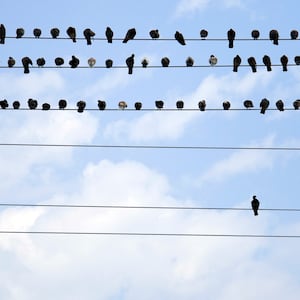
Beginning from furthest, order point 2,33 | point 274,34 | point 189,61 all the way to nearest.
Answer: point 189,61 < point 274,34 < point 2,33

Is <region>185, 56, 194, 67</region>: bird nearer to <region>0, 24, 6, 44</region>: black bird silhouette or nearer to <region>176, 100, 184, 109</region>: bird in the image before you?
<region>176, 100, 184, 109</region>: bird

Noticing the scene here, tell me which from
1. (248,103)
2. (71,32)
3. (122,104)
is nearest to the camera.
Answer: (122,104)

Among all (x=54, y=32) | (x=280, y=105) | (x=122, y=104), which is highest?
(x=54, y=32)

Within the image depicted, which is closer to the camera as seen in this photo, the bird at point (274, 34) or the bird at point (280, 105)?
the bird at point (274, 34)

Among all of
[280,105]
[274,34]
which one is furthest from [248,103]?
[274,34]

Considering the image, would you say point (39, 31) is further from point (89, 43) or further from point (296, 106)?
point (296, 106)

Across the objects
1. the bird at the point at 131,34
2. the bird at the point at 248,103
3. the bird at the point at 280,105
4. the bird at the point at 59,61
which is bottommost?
the bird at the point at 280,105

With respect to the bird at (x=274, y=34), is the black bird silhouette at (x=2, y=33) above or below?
below

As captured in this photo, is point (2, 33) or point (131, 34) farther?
point (131, 34)

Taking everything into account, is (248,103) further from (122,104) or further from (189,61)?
(122,104)

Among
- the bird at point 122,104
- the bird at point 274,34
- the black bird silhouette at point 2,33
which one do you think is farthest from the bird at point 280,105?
the black bird silhouette at point 2,33

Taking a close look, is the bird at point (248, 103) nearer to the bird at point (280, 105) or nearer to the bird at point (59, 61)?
the bird at point (280, 105)

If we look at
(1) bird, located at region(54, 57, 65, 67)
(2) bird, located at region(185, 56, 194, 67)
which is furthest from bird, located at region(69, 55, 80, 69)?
(2) bird, located at region(185, 56, 194, 67)

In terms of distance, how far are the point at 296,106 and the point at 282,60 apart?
1679 mm
